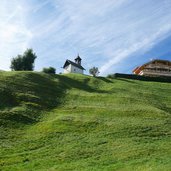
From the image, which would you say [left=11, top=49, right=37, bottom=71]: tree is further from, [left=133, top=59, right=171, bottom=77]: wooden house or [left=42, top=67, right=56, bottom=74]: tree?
[left=133, top=59, right=171, bottom=77]: wooden house

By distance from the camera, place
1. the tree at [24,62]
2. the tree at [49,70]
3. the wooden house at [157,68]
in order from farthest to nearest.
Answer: the wooden house at [157,68] < the tree at [24,62] < the tree at [49,70]

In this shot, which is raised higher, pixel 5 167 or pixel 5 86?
pixel 5 86

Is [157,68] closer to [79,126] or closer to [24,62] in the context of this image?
[24,62]

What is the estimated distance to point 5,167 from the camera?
37.7 metres

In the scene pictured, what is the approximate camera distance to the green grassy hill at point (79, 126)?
129ft

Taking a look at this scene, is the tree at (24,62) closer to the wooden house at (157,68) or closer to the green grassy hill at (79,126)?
the green grassy hill at (79,126)

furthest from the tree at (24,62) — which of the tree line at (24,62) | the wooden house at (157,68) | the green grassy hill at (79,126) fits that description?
the wooden house at (157,68)

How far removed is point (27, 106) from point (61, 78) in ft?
108

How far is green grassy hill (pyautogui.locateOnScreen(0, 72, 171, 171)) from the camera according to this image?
39.4 m

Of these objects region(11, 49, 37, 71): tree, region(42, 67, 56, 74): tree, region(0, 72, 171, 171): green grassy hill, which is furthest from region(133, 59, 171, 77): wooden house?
region(0, 72, 171, 171): green grassy hill

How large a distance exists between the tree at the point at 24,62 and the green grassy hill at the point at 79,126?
2962 cm

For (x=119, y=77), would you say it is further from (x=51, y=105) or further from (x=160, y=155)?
(x=160, y=155)

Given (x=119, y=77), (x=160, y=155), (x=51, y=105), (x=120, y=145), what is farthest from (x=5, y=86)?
(x=119, y=77)

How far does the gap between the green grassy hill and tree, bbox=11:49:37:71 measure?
29618 mm
